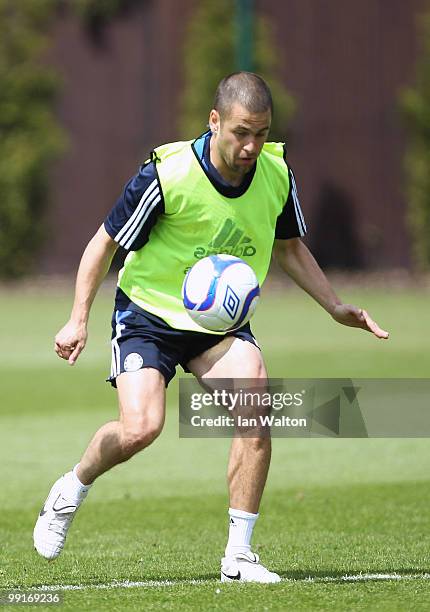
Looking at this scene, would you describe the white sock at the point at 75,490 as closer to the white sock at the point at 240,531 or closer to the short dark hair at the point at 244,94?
the white sock at the point at 240,531

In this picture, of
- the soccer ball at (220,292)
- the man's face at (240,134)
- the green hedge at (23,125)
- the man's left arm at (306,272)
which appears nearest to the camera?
the man's face at (240,134)

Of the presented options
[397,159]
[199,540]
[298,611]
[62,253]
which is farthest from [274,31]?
[298,611]

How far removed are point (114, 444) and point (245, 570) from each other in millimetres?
819

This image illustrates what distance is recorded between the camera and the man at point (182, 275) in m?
6.27

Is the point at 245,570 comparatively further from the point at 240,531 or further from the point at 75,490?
the point at 75,490

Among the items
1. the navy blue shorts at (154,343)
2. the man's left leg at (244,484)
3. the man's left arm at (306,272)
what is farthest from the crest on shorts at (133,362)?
the man's left arm at (306,272)

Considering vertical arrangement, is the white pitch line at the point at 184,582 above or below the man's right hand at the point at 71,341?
below

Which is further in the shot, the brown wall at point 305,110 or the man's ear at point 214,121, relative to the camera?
the brown wall at point 305,110

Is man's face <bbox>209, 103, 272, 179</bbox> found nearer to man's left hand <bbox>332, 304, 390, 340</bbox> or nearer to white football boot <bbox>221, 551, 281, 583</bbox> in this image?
man's left hand <bbox>332, 304, 390, 340</bbox>

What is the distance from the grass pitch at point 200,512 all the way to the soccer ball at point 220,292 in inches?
47.1

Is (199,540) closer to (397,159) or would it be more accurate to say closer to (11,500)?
(11,500)

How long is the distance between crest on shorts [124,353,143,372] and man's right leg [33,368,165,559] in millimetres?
31

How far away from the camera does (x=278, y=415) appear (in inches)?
264

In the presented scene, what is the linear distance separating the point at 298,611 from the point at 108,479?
15.5ft
